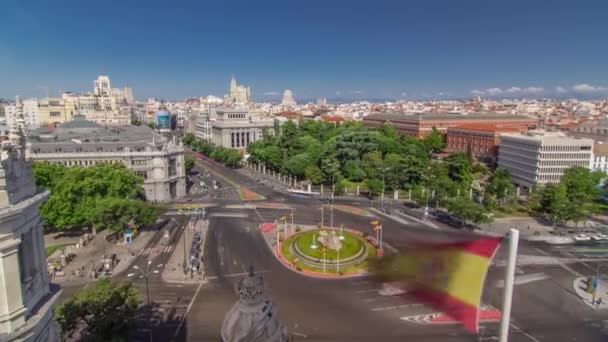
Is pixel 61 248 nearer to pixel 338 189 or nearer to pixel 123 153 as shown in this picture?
pixel 123 153

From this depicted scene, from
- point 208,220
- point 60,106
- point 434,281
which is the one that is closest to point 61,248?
point 208,220

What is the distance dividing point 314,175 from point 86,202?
44408 mm

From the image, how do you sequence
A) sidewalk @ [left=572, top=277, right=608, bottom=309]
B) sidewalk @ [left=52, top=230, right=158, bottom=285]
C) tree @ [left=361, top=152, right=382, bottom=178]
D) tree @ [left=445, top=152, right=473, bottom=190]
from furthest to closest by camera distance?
tree @ [left=361, top=152, right=382, bottom=178] → tree @ [left=445, top=152, right=473, bottom=190] → sidewalk @ [left=52, top=230, right=158, bottom=285] → sidewalk @ [left=572, top=277, right=608, bottom=309]

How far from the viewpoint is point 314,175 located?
268 ft

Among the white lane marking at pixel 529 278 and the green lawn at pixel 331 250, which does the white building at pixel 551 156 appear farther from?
the green lawn at pixel 331 250

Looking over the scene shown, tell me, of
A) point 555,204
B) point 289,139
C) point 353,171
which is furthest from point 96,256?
point 289,139

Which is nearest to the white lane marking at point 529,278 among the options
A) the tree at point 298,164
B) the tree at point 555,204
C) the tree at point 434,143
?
the tree at point 555,204

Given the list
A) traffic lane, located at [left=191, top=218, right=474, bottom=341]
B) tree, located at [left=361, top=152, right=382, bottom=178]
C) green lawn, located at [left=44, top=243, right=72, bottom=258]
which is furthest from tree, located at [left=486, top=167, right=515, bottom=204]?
green lawn, located at [left=44, top=243, right=72, bottom=258]

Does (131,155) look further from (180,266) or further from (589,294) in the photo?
(589,294)

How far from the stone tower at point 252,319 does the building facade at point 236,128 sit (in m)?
124

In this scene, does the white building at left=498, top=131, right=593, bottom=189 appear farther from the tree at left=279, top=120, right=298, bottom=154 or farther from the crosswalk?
the crosswalk

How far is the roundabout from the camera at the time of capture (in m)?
41.4

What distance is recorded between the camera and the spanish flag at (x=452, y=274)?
886 centimetres

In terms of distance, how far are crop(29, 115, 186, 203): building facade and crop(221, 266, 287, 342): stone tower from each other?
215 ft
